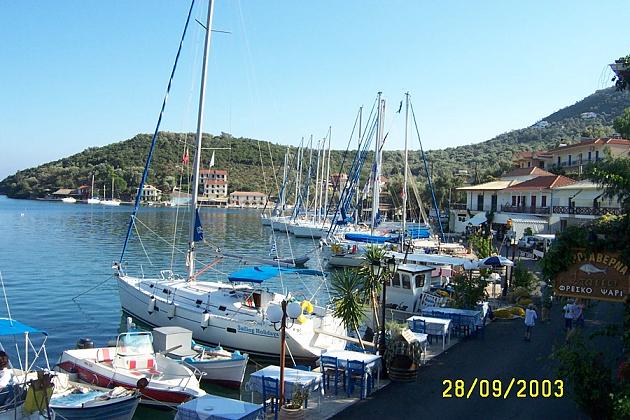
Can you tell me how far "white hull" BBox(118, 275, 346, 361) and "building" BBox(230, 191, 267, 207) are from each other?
6670 inches

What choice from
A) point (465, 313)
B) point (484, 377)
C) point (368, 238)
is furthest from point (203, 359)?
point (368, 238)

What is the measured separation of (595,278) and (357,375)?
20.9 feet

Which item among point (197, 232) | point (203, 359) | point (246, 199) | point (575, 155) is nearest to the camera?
point (203, 359)

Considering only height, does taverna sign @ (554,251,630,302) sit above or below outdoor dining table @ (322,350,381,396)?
above

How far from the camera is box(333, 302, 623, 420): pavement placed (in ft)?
41.0

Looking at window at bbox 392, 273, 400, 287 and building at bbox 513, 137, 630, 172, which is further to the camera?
building at bbox 513, 137, 630, 172

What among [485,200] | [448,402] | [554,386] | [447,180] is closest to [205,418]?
[448,402]

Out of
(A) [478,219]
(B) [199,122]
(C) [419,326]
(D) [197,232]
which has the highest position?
(B) [199,122]

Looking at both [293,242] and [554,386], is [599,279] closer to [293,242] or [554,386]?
[554,386]

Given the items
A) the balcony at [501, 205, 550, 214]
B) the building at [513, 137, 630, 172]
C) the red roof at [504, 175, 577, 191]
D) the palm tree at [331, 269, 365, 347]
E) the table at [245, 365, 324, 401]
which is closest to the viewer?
the table at [245, 365, 324, 401]

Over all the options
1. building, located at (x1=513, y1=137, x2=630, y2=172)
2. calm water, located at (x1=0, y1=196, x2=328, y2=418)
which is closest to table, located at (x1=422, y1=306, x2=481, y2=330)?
calm water, located at (x1=0, y1=196, x2=328, y2=418)

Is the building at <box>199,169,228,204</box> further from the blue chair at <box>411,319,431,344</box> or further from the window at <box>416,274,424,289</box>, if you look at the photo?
the blue chair at <box>411,319,431,344</box>

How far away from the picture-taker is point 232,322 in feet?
68.0
